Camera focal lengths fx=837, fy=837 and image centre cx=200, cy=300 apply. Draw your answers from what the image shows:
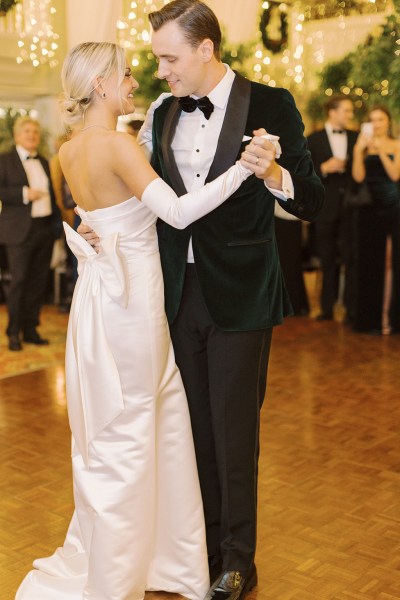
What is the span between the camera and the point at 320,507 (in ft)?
10.4

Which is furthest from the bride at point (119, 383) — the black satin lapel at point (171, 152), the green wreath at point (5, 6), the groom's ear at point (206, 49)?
the green wreath at point (5, 6)

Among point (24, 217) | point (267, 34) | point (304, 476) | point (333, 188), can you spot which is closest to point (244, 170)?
point (304, 476)

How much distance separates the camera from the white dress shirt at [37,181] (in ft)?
19.8

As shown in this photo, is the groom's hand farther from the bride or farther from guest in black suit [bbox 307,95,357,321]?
guest in black suit [bbox 307,95,357,321]

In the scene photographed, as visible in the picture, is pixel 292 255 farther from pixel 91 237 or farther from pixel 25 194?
pixel 91 237

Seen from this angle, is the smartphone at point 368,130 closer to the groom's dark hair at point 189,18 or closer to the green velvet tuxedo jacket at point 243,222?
the green velvet tuxedo jacket at point 243,222

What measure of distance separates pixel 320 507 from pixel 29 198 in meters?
3.57

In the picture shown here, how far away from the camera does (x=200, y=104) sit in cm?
233

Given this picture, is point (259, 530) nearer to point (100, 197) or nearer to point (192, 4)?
point (100, 197)

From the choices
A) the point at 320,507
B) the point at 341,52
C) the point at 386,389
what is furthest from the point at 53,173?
the point at 341,52

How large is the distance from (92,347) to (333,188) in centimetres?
441

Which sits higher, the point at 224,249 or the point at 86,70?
the point at 86,70

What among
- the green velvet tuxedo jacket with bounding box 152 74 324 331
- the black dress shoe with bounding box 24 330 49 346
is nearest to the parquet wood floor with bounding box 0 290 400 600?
the black dress shoe with bounding box 24 330 49 346

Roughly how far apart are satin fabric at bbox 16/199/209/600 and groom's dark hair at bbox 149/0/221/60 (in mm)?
477
